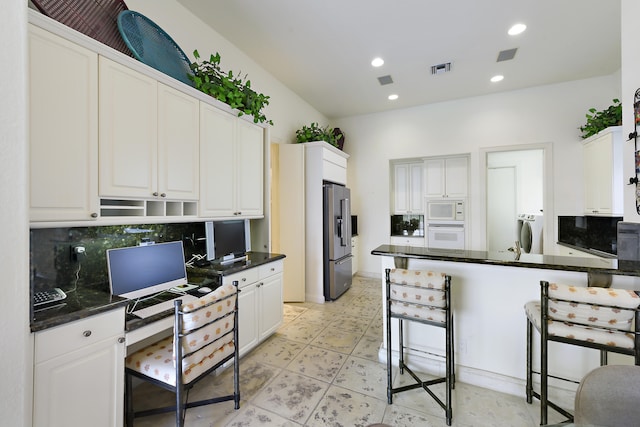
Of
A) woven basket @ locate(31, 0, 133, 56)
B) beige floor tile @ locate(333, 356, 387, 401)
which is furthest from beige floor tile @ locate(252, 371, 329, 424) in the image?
woven basket @ locate(31, 0, 133, 56)

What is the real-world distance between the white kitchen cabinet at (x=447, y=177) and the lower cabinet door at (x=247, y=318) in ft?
12.6

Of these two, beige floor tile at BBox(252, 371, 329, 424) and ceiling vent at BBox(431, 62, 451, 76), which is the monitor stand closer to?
beige floor tile at BBox(252, 371, 329, 424)

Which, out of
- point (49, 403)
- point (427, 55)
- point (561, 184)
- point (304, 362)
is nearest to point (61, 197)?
point (49, 403)

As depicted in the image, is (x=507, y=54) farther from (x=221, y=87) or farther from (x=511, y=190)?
(x=511, y=190)

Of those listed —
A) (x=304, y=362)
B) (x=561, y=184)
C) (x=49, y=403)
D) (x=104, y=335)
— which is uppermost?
(x=561, y=184)

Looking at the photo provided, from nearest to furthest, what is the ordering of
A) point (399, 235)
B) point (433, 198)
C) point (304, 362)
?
1. point (304, 362)
2. point (433, 198)
3. point (399, 235)

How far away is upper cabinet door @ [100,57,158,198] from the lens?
62.9 inches

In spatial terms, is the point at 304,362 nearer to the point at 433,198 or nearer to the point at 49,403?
the point at 49,403

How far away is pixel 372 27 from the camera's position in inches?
111

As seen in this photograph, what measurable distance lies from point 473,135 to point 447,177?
2.72 feet

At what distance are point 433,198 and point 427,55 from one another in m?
2.48

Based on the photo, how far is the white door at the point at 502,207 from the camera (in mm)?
6109

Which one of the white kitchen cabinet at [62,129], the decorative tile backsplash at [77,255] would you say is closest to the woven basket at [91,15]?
the white kitchen cabinet at [62,129]

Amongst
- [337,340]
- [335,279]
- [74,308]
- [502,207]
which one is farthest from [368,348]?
[502,207]
